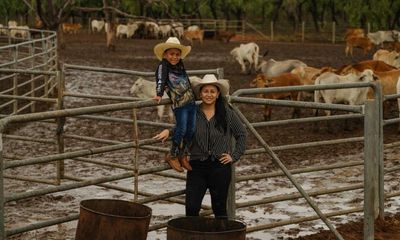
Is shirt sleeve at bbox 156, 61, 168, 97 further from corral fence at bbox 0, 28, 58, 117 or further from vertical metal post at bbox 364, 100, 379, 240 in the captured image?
corral fence at bbox 0, 28, 58, 117

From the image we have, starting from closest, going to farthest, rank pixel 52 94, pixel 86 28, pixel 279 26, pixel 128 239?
1. pixel 128 239
2. pixel 52 94
3. pixel 279 26
4. pixel 86 28

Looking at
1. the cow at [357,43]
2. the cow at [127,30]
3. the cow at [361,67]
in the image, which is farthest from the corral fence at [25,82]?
the cow at [127,30]

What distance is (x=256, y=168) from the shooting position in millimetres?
11734

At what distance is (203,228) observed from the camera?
20.2ft

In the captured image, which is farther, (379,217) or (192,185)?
(379,217)

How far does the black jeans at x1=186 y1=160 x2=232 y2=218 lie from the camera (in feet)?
20.9

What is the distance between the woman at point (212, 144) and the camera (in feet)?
20.7

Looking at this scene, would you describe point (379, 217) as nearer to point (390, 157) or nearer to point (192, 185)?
point (192, 185)

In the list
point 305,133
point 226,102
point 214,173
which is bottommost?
point 305,133

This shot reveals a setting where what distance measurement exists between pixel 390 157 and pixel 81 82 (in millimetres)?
12960

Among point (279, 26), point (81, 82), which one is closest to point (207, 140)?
point (81, 82)

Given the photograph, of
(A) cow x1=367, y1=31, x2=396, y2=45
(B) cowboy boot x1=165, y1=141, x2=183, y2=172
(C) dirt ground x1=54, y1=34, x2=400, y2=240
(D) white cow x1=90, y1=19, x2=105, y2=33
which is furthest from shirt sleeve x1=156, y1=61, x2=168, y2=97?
(D) white cow x1=90, y1=19, x2=105, y2=33

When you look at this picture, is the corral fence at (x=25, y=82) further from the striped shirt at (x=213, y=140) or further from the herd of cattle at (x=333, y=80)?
the striped shirt at (x=213, y=140)

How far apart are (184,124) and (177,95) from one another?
276mm
